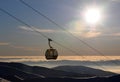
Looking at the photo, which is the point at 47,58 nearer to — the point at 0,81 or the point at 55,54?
the point at 55,54

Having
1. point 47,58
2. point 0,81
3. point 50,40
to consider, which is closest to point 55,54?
point 47,58

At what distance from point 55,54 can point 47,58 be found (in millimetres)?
2043

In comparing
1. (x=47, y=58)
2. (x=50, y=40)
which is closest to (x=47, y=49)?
(x=47, y=58)

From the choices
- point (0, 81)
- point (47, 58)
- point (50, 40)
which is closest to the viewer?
point (50, 40)

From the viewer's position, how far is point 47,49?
7988cm

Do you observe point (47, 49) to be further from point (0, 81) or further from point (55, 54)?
point (0, 81)

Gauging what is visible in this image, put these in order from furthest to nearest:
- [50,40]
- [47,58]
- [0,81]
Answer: [0,81] → [47,58] → [50,40]

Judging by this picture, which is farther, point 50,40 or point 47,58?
point 47,58

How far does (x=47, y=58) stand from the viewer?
79625 millimetres

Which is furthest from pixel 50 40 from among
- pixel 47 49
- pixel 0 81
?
pixel 0 81

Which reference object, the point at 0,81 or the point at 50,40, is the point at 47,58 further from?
the point at 0,81

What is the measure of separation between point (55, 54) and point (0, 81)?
79.9 m

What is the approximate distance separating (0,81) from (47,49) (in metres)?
79.9

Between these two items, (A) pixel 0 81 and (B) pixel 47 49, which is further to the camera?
(A) pixel 0 81
